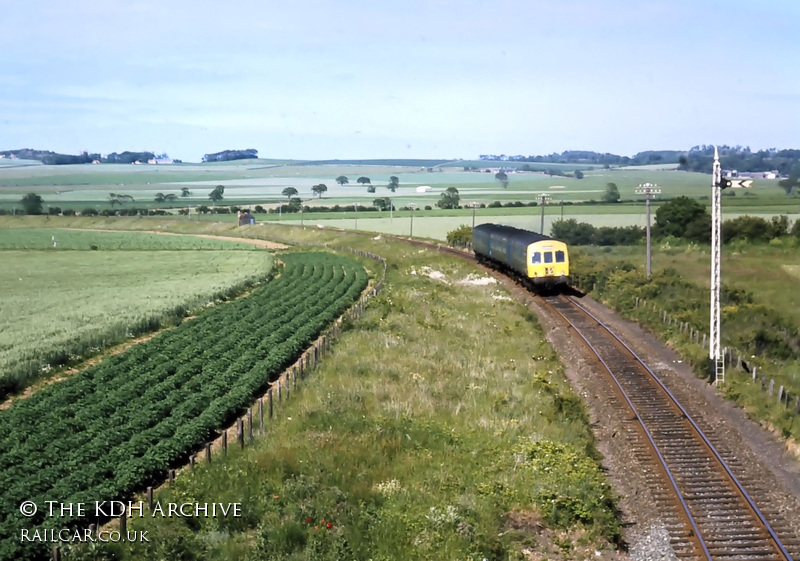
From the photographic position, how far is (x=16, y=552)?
13086 millimetres

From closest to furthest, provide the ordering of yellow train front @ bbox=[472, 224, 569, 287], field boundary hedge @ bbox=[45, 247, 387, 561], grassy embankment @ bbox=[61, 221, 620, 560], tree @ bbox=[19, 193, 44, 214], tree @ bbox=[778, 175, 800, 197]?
grassy embankment @ bbox=[61, 221, 620, 560], field boundary hedge @ bbox=[45, 247, 387, 561], yellow train front @ bbox=[472, 224, 569, 287], tree @ bbox=[778, 175, 800, 197], tree @ bbox=[19, 193, 44, 214]

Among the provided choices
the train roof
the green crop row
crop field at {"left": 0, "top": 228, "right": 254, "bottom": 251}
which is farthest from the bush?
the green crop row

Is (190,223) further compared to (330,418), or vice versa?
(190,223)

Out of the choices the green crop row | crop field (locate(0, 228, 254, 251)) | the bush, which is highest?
the bush

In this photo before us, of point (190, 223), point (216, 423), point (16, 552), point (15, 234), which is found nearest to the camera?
point (16, 552)

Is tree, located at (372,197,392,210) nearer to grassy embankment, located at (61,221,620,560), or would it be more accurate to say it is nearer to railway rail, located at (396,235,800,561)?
grassy embankment, located at (61,221,620,560)

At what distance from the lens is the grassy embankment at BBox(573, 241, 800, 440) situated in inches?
1024

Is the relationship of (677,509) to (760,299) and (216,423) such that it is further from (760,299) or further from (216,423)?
(760,299)

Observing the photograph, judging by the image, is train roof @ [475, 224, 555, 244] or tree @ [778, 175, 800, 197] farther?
tree @ [778, 175, 800, 197]

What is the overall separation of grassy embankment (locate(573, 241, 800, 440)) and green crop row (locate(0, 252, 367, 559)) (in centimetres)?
1623

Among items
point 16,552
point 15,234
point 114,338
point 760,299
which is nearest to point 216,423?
point 16,552

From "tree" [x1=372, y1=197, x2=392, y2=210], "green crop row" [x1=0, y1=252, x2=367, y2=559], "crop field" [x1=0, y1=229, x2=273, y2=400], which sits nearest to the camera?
"green crop row" [x1=0, y1=252, x2=367, y2=559]

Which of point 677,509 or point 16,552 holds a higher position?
point 16,552

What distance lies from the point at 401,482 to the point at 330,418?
14.7 feet
